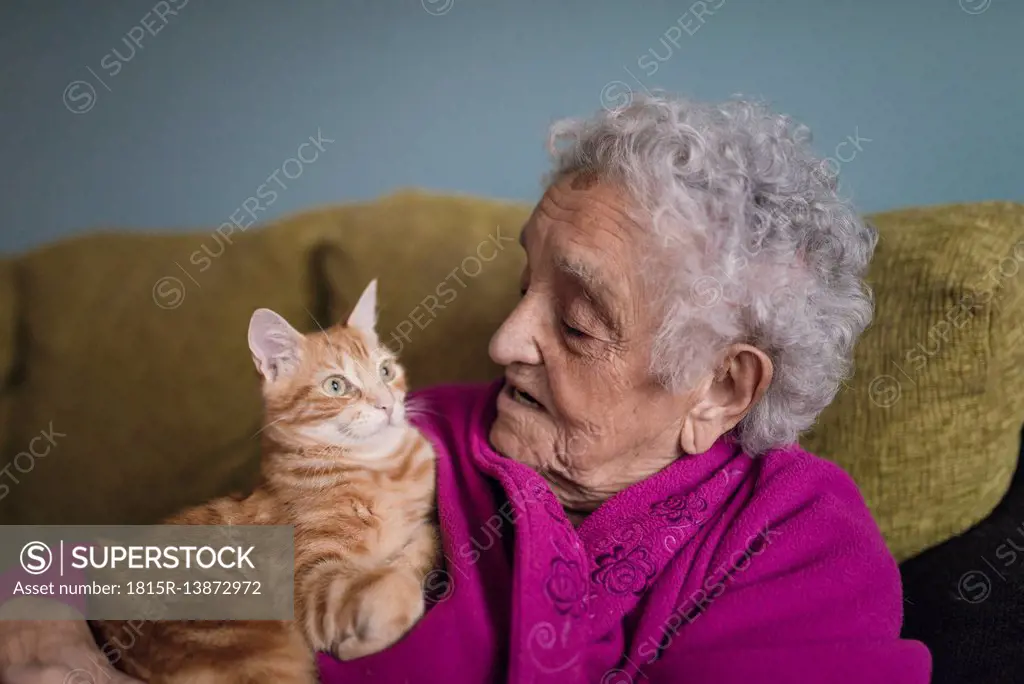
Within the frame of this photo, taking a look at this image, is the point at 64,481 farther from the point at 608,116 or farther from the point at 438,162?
the point at 608,116

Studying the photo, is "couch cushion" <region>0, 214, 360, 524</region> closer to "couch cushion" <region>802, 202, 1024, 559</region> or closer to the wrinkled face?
the wrinkled face

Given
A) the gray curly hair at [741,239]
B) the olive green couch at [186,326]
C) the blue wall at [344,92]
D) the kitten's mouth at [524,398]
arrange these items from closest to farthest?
the gray curly hair at [741,239], the kitten's mouth at [524,398], the blue wall at [344,92], the olive green couch at [186,326]

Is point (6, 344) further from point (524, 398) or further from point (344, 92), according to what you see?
point (524, 398)

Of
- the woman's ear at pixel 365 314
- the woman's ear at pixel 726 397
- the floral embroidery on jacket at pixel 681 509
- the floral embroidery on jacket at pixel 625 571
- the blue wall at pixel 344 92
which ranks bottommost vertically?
the floral embroidery on jacket at pixel 625 571

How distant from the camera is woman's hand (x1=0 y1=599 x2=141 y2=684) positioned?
1.03 meters

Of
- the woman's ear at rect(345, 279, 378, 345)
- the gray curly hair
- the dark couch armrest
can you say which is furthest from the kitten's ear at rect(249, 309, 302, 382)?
the dark couch armrest

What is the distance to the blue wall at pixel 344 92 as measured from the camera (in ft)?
5.49

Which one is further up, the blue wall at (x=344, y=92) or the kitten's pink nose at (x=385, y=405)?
the blue wall at (x=344, y=92)

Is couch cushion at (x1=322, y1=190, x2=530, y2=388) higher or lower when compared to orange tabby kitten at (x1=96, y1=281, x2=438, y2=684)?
higher

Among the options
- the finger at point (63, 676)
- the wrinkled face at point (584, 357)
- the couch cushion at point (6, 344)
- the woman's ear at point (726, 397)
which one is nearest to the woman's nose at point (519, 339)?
the wrinkled face at point (584, 357)

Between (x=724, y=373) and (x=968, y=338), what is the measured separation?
1.42 ft

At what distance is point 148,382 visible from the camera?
1811mm

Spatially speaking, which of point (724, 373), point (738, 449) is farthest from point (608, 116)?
point (738, 449)

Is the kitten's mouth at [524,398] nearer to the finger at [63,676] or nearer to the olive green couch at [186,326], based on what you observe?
the olive green couch at [186,326]
